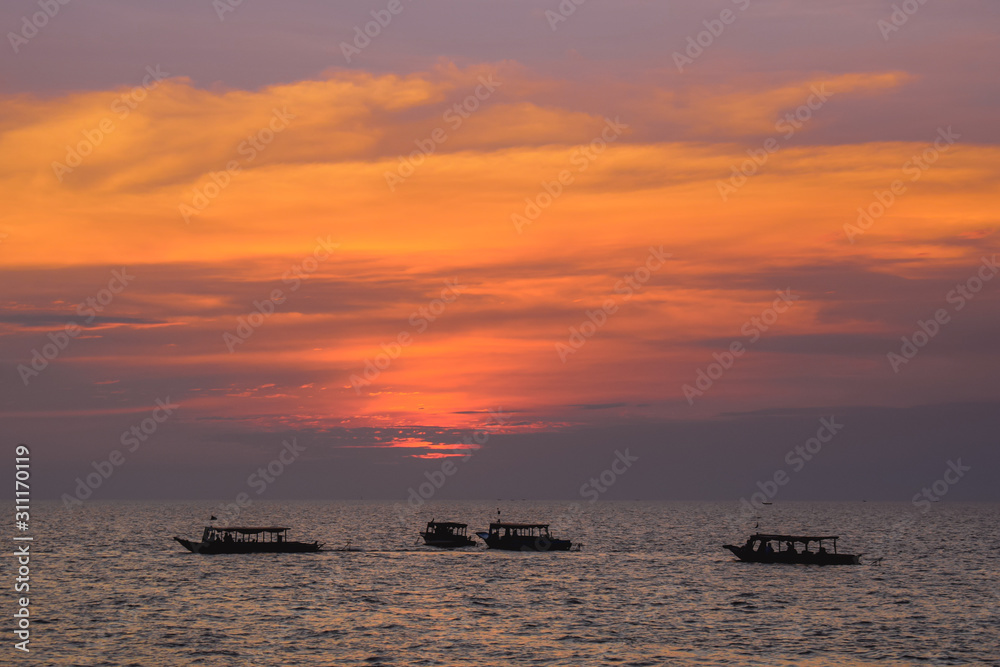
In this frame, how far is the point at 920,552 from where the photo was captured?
142000mm

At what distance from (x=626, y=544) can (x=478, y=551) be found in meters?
32.4

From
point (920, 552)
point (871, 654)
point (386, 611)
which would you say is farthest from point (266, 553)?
point (920, 552)

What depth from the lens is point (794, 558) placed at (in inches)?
4272

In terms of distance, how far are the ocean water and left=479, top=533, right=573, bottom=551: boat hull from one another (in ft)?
7.39

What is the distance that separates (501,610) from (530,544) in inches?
2054

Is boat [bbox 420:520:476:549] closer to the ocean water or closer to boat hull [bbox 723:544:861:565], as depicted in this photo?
the ocean water

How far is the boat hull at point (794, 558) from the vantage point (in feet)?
351

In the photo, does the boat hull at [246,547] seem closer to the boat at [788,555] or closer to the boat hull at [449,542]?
the boat hull at [449,542]

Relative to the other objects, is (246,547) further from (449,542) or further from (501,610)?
(501,610)

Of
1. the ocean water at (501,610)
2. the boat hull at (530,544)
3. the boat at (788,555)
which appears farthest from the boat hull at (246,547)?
the boat at (788,555)

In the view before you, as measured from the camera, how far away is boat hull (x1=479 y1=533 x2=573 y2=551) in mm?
126000

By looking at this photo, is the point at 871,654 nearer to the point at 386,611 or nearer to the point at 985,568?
the point at 386,611

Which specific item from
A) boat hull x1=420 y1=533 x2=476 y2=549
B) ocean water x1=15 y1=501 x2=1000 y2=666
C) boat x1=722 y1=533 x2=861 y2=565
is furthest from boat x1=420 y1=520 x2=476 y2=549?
boat x1=722 y1=533 x2=861 y2=565

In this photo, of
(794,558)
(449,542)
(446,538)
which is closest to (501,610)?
(794,558)
